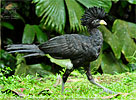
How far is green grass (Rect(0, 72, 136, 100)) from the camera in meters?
4.02

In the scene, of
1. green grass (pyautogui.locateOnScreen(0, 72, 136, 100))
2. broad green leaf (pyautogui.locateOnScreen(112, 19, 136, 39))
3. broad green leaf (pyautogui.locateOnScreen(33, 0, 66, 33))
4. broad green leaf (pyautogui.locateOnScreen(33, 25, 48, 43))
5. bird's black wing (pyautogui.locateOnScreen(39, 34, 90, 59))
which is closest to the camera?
green grass (pyautogui.locateOnScreen(0, 72, 136, 100))

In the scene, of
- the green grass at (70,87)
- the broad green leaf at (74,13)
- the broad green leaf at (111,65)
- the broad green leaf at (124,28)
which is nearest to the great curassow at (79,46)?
the green grass at (70,87)

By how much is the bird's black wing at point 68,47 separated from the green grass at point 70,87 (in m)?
0.64

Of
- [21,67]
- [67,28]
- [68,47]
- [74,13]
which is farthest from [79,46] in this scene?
[67,28]

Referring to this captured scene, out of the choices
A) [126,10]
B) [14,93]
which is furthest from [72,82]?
[126,10]

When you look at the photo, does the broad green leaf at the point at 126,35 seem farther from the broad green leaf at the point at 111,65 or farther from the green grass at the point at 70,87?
the green grass at the point at 70,87

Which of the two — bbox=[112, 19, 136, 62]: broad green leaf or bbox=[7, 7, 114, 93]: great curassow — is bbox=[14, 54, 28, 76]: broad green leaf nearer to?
bbox=[7, 7, 114, 93]: great curassow

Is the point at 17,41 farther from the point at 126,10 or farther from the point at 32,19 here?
the point at 126,10

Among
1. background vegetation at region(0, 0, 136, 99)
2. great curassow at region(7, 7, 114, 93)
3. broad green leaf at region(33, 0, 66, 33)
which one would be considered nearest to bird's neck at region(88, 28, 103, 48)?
great curassow at region(7, 7, 114, 93)

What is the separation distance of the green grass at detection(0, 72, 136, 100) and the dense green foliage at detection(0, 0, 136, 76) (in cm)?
115

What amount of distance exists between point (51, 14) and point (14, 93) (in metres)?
2.83

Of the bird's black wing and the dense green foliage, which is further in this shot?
the dense green foliage

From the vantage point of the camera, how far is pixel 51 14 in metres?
6.55

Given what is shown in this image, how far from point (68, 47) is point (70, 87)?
3.66 ft
